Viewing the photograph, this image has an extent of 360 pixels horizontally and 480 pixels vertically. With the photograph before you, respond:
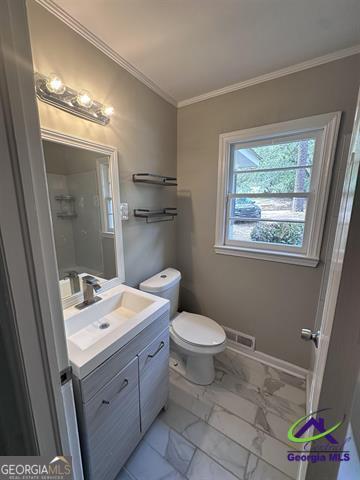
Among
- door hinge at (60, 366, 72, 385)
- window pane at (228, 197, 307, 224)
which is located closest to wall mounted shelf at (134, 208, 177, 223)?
window pane at (228, 197, 307, 224)

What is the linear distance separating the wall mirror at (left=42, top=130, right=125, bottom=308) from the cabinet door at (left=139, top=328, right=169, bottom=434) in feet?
1.78

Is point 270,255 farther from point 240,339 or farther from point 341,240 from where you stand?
point 341,240

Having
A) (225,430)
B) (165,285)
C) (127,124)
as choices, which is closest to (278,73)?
(127,124)

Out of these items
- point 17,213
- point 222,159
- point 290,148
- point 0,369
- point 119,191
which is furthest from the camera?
point 222,159

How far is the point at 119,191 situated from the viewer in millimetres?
1468

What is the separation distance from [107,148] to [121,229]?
0.56m

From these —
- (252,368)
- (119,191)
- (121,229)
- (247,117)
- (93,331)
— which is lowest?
(252,368)

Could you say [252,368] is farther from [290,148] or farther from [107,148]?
[107,148]

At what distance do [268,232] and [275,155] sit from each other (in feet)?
2.14

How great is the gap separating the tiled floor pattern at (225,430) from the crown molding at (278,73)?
241 centimetres

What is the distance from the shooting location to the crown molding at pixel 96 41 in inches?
39.4

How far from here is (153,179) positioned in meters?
1.77

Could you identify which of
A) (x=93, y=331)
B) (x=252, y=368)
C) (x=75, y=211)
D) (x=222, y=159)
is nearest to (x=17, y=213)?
(x=75, y=211)

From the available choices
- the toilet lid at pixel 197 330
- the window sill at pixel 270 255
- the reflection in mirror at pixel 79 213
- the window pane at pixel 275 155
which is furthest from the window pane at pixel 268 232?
the reflection in mirror at pixel 79 213
